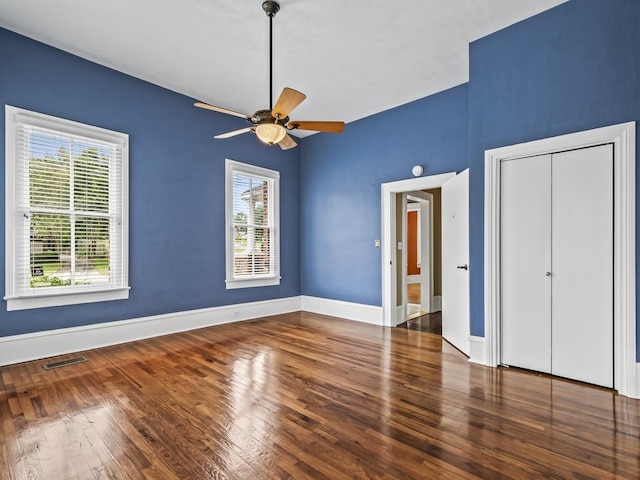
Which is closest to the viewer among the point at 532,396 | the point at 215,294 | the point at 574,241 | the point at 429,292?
the point at 532,396

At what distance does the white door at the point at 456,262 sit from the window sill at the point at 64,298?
4.14m

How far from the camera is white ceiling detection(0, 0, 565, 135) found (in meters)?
3.04

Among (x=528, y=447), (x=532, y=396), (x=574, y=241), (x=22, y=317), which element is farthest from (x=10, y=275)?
(x=574, y=241)

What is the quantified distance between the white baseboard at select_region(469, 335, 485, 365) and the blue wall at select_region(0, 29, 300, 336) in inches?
137

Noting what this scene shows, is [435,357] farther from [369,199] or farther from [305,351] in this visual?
[369,199]

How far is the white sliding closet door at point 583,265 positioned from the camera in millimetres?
2844

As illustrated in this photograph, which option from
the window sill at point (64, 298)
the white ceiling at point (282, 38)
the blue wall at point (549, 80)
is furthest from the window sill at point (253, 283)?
the blue wall at point (549, 80)

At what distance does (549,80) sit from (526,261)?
172 cm

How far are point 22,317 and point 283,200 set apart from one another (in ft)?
13.1

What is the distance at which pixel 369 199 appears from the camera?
5.41 meters

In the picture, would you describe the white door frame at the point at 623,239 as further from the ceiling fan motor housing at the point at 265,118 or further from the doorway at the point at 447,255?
the ceiling fan motor housing at the point at 265,118

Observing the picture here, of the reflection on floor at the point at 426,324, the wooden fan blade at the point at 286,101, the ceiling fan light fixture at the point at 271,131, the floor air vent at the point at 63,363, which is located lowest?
the reflection on floor at the point at 426,324

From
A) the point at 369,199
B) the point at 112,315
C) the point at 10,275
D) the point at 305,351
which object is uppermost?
the point at 369,199

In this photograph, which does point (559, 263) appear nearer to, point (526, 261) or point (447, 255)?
point (526, 261)
